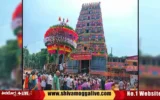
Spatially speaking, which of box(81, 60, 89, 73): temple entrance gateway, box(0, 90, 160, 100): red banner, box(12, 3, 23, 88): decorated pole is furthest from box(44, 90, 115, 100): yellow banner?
box(12, 3, 23, 88): decorated pole

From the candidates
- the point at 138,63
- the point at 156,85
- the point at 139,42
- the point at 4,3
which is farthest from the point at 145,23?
the point at 4,3

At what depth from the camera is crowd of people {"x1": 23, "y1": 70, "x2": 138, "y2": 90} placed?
4.60m

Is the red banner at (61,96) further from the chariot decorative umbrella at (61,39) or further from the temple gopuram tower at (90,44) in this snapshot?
the chariot decorative umbrella at (61,39)

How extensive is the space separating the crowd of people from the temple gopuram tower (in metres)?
0.12

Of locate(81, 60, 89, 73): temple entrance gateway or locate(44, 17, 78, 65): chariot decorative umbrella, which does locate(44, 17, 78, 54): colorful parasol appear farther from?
locate(81, 60, 89, 73): temple entrance gateway

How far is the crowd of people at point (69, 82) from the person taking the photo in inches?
181

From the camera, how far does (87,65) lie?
4.64 meters

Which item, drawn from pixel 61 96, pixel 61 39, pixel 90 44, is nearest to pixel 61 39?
pixel 61 39

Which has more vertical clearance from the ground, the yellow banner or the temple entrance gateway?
the temple entrance gateway

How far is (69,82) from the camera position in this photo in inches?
182

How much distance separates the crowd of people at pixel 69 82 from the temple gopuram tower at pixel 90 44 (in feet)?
0.40

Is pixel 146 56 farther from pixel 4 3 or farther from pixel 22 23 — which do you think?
pixel 4 3

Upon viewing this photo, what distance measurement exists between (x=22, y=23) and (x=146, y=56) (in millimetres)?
1964

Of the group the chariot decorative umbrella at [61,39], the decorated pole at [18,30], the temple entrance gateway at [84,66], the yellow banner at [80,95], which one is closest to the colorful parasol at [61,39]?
the chariot decorative umbrella at [61,39]
